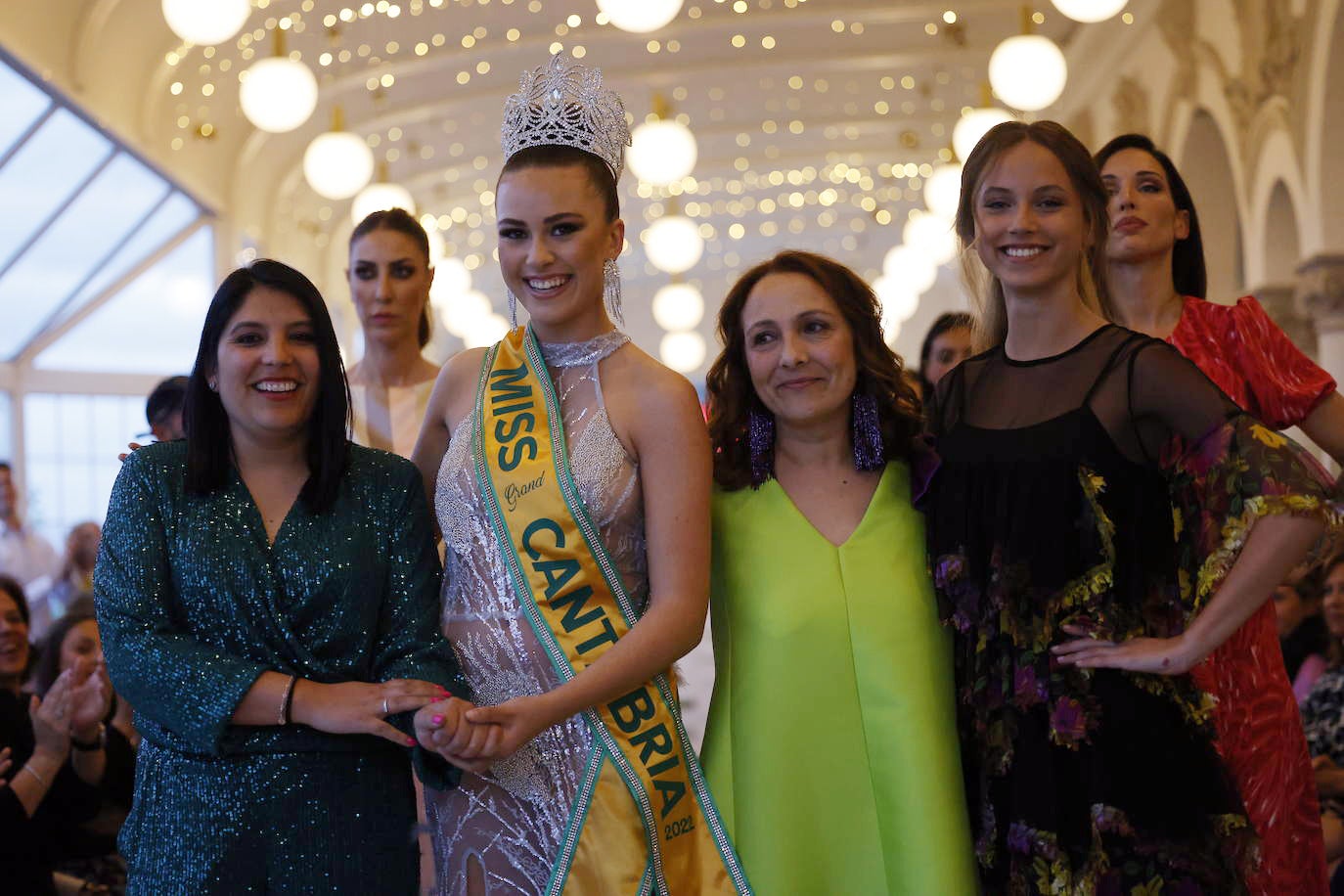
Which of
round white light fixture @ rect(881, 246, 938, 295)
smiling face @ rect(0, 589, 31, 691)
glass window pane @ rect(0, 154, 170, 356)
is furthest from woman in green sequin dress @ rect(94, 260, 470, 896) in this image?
round white light fixture @ rect(881, 246, 938, 295)

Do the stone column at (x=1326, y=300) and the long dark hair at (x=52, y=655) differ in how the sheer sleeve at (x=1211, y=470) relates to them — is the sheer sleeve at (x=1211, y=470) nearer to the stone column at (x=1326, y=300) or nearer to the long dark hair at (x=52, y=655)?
the long dark hair at (x=52, y=655)

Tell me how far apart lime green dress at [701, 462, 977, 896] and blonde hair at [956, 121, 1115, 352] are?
1.27ft

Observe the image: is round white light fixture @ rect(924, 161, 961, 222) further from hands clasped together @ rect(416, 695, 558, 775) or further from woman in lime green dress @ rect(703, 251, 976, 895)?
hands clasped together @ rect(416, 695, 558, 775)

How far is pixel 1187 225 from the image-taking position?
107 inches

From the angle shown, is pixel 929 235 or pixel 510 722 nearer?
pixel 510 722

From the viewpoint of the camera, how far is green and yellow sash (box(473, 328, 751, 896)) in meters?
2.08

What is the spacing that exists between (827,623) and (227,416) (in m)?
0.88

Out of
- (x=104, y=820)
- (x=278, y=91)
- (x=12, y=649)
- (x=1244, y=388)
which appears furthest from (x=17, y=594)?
(x=278, y=91)

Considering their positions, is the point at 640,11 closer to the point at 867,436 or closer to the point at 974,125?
the point at 974,125

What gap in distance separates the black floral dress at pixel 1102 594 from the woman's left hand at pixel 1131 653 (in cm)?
2

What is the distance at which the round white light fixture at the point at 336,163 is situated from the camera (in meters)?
7.08

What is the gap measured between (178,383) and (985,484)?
200 centimetres

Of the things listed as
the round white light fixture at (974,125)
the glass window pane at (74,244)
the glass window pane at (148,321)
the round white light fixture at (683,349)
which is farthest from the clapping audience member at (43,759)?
the round white light fixture at (683,349)

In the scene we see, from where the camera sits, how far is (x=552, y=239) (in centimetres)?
219
